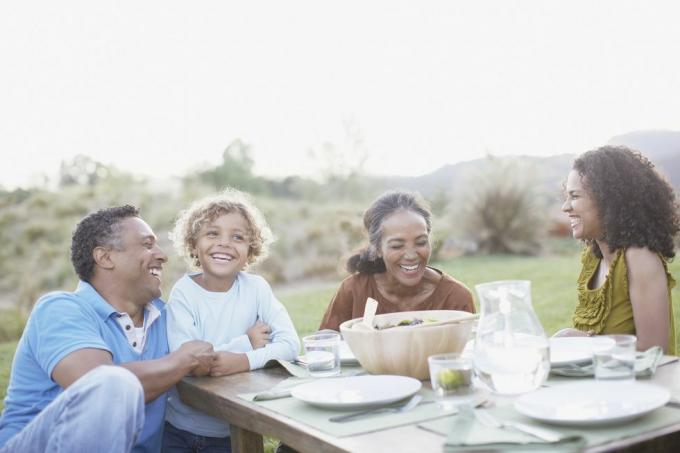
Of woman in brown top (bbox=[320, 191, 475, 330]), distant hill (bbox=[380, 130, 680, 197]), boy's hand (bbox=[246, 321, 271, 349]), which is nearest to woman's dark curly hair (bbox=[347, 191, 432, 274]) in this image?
woman in brown top (bbox=[320, 191, 475, 330])

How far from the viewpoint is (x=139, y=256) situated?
2.49 meters

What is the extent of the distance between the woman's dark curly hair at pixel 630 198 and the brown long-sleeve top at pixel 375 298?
641 millimetres

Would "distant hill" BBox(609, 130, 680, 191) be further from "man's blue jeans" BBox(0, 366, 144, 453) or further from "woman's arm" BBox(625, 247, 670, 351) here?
"man's blue jeans" BBox(0, 366, 144, 453)

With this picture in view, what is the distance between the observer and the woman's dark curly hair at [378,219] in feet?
10.3

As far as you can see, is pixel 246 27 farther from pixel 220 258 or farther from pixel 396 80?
pixel 220 258

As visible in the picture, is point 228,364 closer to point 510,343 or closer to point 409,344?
point 409,344

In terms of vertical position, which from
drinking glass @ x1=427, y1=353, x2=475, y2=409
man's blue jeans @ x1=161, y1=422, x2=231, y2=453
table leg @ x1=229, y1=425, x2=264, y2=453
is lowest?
man's blue jeans @ x1=161, y1=422, x2=231, y2=453

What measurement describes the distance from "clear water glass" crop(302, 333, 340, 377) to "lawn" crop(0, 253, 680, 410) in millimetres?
3489

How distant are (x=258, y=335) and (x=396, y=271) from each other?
2.60 feet

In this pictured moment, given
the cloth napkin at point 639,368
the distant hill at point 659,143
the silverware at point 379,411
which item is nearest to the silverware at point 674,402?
the cloth napkin at point 639,368

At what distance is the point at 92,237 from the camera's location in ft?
8.20

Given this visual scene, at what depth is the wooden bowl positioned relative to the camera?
189 centimetres

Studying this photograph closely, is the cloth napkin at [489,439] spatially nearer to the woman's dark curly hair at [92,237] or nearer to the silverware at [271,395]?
the silverware at [271,395]

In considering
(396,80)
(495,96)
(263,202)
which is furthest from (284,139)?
(495,96)
